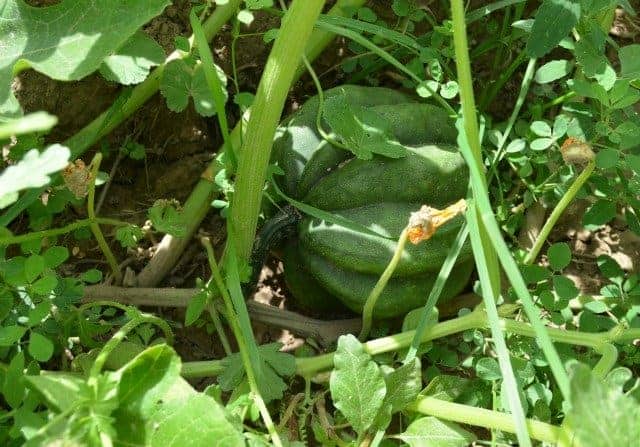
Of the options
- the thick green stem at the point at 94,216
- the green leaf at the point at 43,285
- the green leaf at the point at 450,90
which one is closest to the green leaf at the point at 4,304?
the green leaf at the point at 43,285

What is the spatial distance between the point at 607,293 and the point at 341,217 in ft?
2.27

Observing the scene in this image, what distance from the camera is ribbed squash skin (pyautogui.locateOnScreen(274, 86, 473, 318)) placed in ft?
5.96

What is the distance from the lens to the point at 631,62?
1.67m

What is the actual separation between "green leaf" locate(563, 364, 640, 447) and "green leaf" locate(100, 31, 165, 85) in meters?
1.07

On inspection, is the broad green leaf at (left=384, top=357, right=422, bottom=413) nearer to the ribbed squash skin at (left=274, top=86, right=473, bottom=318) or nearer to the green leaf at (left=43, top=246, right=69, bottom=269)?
the ribbed squash skin at (left=274, top=86, right=473, bottom=318)

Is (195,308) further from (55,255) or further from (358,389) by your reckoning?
(358,389)

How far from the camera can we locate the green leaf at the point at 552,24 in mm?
Result: 1486

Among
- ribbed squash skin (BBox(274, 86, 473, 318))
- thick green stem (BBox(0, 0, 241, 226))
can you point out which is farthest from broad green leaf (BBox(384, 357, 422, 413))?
thick green stem (BBox(0, 0, 241, 226))

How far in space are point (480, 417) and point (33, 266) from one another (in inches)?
36.2

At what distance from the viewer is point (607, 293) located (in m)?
1.91

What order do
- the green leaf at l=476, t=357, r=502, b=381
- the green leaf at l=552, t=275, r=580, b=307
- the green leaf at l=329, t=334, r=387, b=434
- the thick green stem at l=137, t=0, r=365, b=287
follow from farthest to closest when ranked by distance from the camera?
the thick green stem at l=137, t=0, r=365, b=287 < the green leaf at l=552, t=275, r=580, b=307 < the green leaf at l=476, t=357, r=502, b=381 < the green leaf at l=329, t=334, r=387, b=434

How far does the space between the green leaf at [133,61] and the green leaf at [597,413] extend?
107cm

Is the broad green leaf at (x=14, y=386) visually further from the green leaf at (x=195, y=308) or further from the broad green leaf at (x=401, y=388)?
the broad green leaf at (x=401, y=388)

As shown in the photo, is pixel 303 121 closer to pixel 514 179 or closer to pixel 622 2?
pixel 514 179
